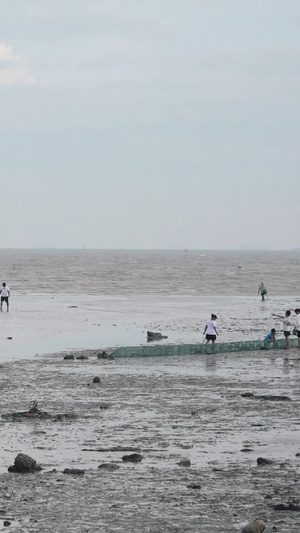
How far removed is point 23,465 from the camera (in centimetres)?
1531

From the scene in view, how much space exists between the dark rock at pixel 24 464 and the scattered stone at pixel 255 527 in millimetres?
4602

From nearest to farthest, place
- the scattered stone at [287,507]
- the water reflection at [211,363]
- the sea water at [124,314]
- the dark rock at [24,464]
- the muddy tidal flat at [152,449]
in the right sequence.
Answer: the muddy tidal flat at [152,449], the scattered stone at [287,507], the dark rock at [24,464], the water reflection at [211,363], the sea water at [124,314]

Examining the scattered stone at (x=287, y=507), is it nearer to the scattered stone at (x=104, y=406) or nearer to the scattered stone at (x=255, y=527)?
the scattered stone at (x=255, y=527)

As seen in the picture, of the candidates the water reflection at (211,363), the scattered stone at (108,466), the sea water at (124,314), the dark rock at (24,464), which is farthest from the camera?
the sea water at (124,314)

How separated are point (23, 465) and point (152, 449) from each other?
298 centimetres

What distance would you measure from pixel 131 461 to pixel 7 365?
15384 millimetres

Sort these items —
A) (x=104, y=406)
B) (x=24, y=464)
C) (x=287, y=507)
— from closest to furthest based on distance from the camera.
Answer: (x=287, y=507) → (x=24, y=464) → (x=104, y=406)

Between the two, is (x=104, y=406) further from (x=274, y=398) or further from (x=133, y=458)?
(x=133, y=458)

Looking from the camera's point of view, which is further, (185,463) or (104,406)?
(104,406)

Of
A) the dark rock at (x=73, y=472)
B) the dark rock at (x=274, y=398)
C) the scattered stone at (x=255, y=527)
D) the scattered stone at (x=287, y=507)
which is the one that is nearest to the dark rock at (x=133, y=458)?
the dark rock at (x=73, y=472)

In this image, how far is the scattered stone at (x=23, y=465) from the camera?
15.3m

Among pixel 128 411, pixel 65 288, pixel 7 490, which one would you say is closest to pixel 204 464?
pixel 7 490

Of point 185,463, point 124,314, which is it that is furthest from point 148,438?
point 124,314

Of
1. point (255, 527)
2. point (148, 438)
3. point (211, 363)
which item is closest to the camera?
point (255, 527)
